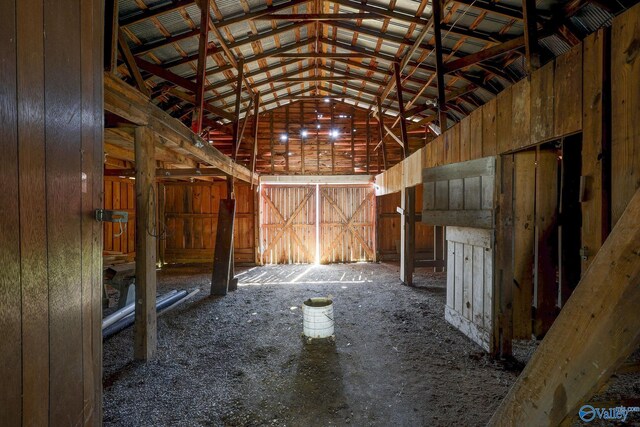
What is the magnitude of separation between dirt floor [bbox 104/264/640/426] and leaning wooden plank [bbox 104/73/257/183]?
2.69m

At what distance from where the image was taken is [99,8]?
1509 mm

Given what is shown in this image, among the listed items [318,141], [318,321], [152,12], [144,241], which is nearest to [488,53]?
[318,321]

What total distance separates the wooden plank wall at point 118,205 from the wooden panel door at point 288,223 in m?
4.17

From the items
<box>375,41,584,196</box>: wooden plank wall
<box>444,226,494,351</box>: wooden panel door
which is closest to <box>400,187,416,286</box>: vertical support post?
<box>375,41,584,196</box>: wooden plank wall

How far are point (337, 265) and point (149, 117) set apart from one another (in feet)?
28.2

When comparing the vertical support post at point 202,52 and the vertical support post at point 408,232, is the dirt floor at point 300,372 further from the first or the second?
the vertical support post at point 202,52

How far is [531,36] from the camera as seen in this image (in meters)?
3.26

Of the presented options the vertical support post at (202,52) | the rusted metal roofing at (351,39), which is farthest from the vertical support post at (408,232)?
the vertical support post at (202,52)

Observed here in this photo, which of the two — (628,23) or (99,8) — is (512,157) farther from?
(99,8)

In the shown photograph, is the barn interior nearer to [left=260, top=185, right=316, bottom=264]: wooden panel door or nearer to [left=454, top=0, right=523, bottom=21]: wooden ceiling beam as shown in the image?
[left=454, top=0, right=523, bottom=21]: wooden ceiling beam

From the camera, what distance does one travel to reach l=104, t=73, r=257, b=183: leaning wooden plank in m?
2.96

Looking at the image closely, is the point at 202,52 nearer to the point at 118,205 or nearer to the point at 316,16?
the point at 316,16

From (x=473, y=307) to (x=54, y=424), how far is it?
4.36m

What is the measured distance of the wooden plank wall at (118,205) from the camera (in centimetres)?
965
